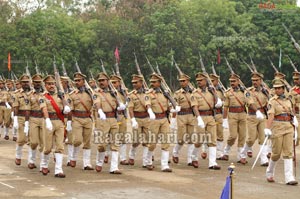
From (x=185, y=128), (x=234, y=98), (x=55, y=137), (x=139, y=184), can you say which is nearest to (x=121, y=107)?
(x=55, y=137)

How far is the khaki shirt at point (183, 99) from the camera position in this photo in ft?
49.1

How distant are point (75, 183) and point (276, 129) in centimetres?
399

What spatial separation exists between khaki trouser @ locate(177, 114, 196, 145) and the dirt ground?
667mm

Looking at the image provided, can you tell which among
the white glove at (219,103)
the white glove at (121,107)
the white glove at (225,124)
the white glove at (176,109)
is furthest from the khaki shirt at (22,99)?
the white glove at (225,124)

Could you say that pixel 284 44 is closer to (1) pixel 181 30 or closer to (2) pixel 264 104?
(1) pixel 181 30

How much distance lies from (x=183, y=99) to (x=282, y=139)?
11.3 feet

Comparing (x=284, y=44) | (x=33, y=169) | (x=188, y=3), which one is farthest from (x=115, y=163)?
(x=188, y=3)

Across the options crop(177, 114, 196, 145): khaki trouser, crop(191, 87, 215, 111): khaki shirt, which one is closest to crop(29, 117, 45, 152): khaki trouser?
crop(177, 114, 196, 145): khaki trouser

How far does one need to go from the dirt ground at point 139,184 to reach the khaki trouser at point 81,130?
24.9 inches

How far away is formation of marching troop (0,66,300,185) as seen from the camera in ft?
41.0

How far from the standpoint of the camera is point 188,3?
50.3 meters

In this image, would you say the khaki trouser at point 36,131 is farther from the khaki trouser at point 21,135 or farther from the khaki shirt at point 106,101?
the khaki shirt at point 106,101

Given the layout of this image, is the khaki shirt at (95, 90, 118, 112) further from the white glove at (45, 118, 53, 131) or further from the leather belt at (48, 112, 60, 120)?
the white glove at (45, 118, 53, 131)

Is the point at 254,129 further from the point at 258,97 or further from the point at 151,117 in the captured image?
the point at 151,117
